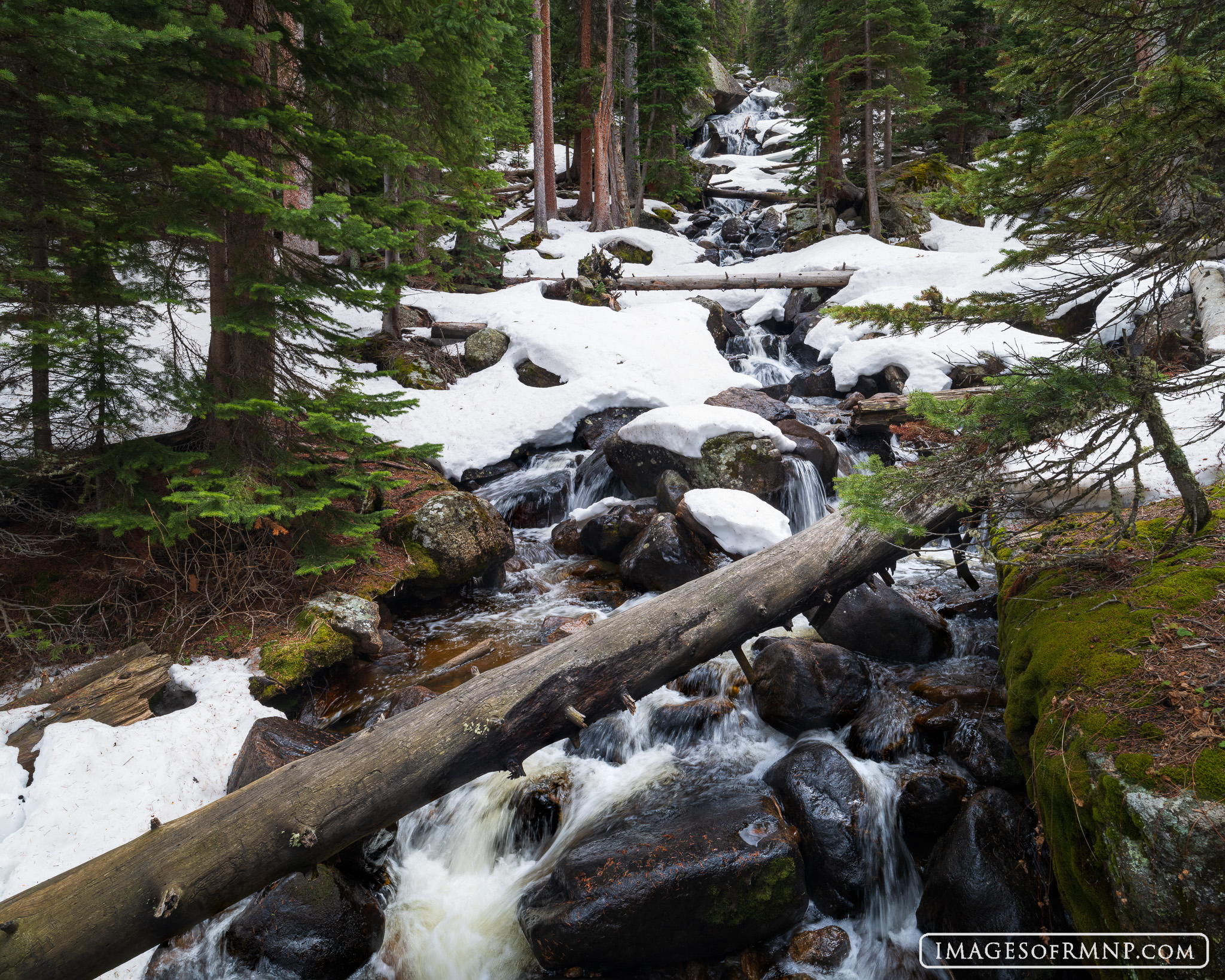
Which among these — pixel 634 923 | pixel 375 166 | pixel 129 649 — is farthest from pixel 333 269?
pixel 634 923

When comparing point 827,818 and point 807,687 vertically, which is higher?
point 807,687

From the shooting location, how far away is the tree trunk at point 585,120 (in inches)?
854

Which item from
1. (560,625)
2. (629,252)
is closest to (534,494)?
(560,625)

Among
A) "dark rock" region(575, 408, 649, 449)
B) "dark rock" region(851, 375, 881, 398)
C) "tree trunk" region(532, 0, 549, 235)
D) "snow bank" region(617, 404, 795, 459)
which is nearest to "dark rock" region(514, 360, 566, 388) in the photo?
"dark rock" region(575, 408, 649, 449)

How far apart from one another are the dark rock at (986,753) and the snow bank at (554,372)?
298 inches

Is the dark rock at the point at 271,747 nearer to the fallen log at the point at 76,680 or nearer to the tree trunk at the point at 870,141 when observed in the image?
the fallen log at the point at 76,680

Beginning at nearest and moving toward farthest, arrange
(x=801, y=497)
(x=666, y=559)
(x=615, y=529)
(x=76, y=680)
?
(x=76, y=680) < (x=666, y=559) < (x=615, y=529) < (x=801, y=497)

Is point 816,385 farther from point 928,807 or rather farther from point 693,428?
point 928,807

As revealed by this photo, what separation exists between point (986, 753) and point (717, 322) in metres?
13.1

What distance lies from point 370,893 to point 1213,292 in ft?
47.2

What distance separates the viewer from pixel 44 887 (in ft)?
9.54

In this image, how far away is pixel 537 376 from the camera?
39.4 ft

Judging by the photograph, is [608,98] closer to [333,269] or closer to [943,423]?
[333,269]

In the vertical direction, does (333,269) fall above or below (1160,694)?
above
